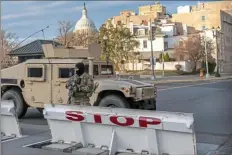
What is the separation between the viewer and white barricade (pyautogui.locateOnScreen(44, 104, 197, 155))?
639 centimetres

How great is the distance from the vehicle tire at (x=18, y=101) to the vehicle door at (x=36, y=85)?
1.11 ft

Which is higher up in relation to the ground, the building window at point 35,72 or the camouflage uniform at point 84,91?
the building window at point 35,72

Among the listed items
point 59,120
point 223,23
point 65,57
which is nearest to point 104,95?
point 65,57

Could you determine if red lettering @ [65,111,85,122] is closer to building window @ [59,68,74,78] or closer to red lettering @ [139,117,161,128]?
red lettering @ [139,117,161,128]

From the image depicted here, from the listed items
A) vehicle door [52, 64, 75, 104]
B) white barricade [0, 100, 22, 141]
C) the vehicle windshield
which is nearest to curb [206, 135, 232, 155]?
the vehicle windshield

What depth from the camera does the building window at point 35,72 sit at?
37.2ft

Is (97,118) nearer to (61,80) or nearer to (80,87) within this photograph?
(80,87)

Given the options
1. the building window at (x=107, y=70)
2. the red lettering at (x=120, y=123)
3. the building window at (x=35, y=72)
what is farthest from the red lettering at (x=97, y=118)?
the building window at (x=35, y=72)

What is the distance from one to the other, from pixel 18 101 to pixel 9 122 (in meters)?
3.05

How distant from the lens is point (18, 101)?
1181cm

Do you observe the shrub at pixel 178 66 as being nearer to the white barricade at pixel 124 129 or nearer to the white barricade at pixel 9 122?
the white barricade at pixel 9 122

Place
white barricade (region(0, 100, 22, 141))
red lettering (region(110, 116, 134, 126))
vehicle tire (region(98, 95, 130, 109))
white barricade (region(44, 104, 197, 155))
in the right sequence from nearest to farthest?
white barricade (region(44, 104, 197, 155)) → red lettering (region(110, 116, 134, 126)) → white barricade (region(0, 100, 22, 141)) → vehicle tire (region(98, 95, 130, 109))

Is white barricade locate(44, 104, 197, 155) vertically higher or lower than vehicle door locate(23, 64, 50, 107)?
lower

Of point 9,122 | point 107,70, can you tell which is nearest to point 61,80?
point 107,70
